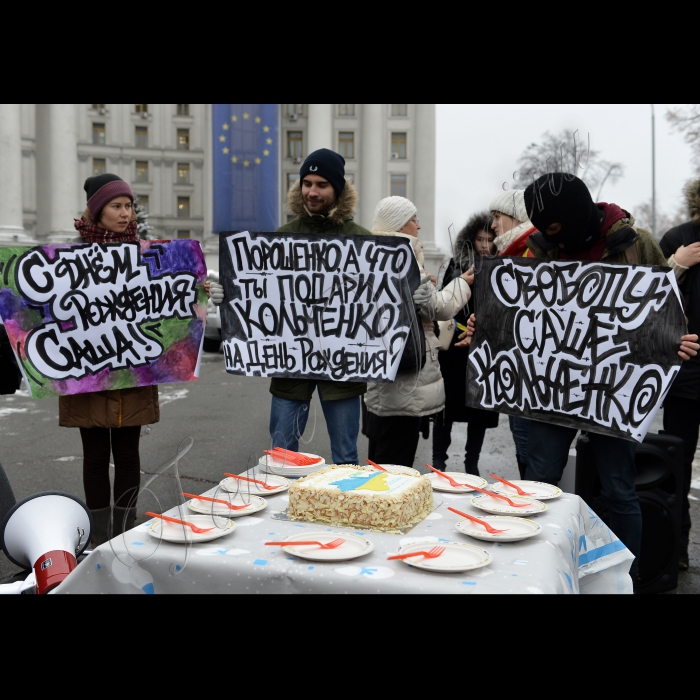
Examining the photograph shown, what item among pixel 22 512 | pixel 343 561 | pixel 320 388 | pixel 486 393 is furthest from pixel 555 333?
pixel 22 512

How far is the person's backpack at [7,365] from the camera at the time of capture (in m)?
3.29

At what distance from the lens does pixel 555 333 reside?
2855 mm

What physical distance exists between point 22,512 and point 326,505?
1165mm

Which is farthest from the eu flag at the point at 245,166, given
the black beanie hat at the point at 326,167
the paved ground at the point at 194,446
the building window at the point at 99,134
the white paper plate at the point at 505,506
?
the white paper plate at the point at 505,506

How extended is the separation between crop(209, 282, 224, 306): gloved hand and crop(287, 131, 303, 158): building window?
1739 inches

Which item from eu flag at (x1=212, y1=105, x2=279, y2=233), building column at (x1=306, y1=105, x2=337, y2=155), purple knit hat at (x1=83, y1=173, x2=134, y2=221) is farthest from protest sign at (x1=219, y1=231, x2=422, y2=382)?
building column at (x1=306, y1=105, x2=337, y2=155)

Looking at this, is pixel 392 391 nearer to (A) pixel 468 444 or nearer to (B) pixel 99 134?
(A) pixel 468 444

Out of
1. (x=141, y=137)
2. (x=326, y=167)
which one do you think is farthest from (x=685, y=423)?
(x=141, y=137)

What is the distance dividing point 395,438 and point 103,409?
1.47 metres

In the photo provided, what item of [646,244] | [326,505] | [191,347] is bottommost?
[326,505]

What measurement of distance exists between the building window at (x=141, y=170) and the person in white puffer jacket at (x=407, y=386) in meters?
49.7

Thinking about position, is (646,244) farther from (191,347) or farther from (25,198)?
(25,198)

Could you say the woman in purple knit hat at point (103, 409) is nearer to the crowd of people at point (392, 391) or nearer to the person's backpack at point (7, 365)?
the crowd of people at point (392, 391)

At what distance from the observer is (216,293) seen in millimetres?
3375
